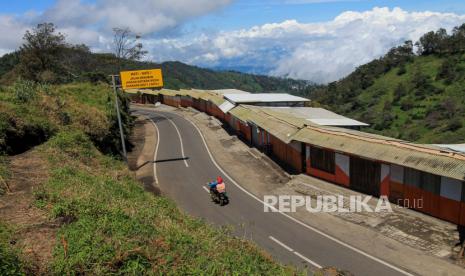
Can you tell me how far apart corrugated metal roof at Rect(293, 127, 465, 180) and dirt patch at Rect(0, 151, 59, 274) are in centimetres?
1648

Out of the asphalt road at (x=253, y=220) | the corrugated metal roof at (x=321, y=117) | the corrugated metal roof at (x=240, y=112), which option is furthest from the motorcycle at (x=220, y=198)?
the corrugated metal roof at (x=240, y=112)

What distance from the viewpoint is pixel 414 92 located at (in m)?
92.9

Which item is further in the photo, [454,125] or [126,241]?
[454,125]

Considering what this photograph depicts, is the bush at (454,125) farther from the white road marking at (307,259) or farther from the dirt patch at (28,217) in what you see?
the dirt patch at (28,217)

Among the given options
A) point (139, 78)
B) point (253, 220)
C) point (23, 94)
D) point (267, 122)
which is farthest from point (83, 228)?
point (139, 78)

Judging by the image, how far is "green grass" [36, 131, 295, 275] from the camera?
31.4ft

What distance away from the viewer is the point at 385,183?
2242 centimetres

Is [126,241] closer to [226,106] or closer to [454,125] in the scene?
[226,106]

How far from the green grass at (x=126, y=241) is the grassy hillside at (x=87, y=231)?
0.02m

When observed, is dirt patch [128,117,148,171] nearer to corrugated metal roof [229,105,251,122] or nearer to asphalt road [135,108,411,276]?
asphalt road [135,108,411,276]

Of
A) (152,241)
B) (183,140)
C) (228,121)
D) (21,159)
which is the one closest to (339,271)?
(152,241)

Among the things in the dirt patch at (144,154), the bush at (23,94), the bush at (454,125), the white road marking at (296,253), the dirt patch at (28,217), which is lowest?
the bush at (454,125)

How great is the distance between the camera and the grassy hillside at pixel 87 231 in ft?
31.2

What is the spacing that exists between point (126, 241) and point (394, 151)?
638 inches
